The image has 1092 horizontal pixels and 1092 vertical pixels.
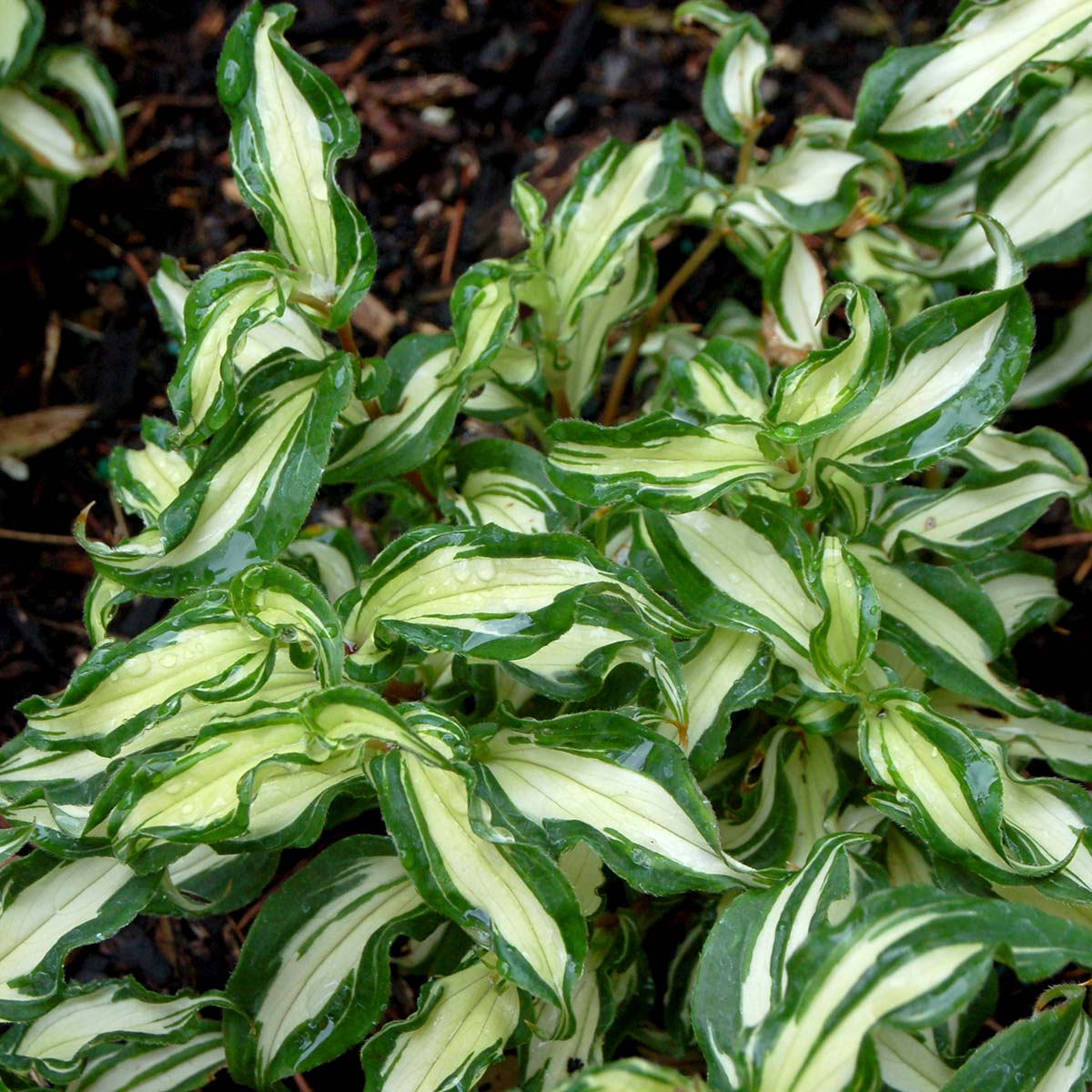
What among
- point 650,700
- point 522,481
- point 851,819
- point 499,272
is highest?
point 499,272

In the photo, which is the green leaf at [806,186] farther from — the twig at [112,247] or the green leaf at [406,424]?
the twig at [112,247]

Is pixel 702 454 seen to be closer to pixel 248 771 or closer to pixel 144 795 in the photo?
pixel 248 771

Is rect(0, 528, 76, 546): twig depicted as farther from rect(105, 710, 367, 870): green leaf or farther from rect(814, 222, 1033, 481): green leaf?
rect(814, 222, 1033, 481): green leaf

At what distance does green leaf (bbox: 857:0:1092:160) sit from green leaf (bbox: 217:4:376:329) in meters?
0.79

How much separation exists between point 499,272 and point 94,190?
1.45 metres

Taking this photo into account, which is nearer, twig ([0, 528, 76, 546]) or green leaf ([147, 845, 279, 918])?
green leaf ([147, 845, 279, 918])

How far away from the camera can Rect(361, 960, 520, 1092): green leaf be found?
1285 millimetres

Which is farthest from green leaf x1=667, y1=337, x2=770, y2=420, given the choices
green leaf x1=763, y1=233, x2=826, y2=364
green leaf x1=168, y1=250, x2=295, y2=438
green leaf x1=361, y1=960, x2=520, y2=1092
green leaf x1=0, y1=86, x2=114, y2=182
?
green leaf x1=0, y1=86, x2=114, y2=182

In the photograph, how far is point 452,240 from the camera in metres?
2.46

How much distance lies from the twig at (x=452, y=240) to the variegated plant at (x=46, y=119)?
0.69 m

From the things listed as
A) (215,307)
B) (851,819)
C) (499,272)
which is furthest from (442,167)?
(851,819)

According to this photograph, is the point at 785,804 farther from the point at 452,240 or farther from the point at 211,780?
the point at 452,240

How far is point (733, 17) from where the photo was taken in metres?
1.79

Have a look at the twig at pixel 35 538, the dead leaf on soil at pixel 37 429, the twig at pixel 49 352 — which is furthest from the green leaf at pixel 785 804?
the twig at pixel 49 352
